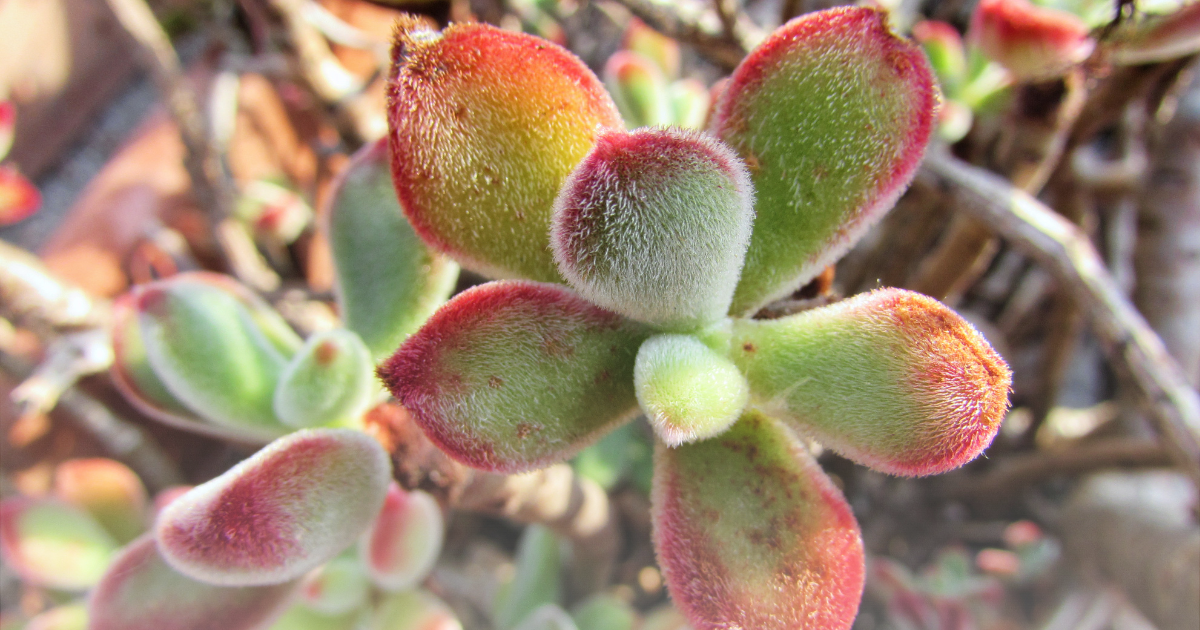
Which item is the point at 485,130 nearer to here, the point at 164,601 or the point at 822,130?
the point at 822,130

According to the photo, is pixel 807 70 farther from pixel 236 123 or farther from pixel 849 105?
pixel 236 123

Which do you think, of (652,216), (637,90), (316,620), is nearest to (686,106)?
(637,90)

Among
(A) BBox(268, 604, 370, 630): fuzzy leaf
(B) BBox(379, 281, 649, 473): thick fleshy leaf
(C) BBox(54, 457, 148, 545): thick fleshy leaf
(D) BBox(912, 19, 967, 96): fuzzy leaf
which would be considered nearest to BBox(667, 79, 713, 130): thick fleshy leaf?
(D) BBox(912, 19, 967, 96): fuzzy leaf

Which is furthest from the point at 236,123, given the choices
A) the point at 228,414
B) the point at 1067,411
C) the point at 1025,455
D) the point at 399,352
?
the point at 1067,411

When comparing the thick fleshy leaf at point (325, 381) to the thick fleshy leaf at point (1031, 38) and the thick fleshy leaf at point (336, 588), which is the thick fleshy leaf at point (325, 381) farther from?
the thick fleshy leaf at point (1031, 38)

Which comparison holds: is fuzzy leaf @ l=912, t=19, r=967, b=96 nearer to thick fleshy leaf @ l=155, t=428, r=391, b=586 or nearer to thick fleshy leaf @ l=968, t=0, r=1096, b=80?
thick fleshy leaf @ l=968, t=0, r=1096, b=80
